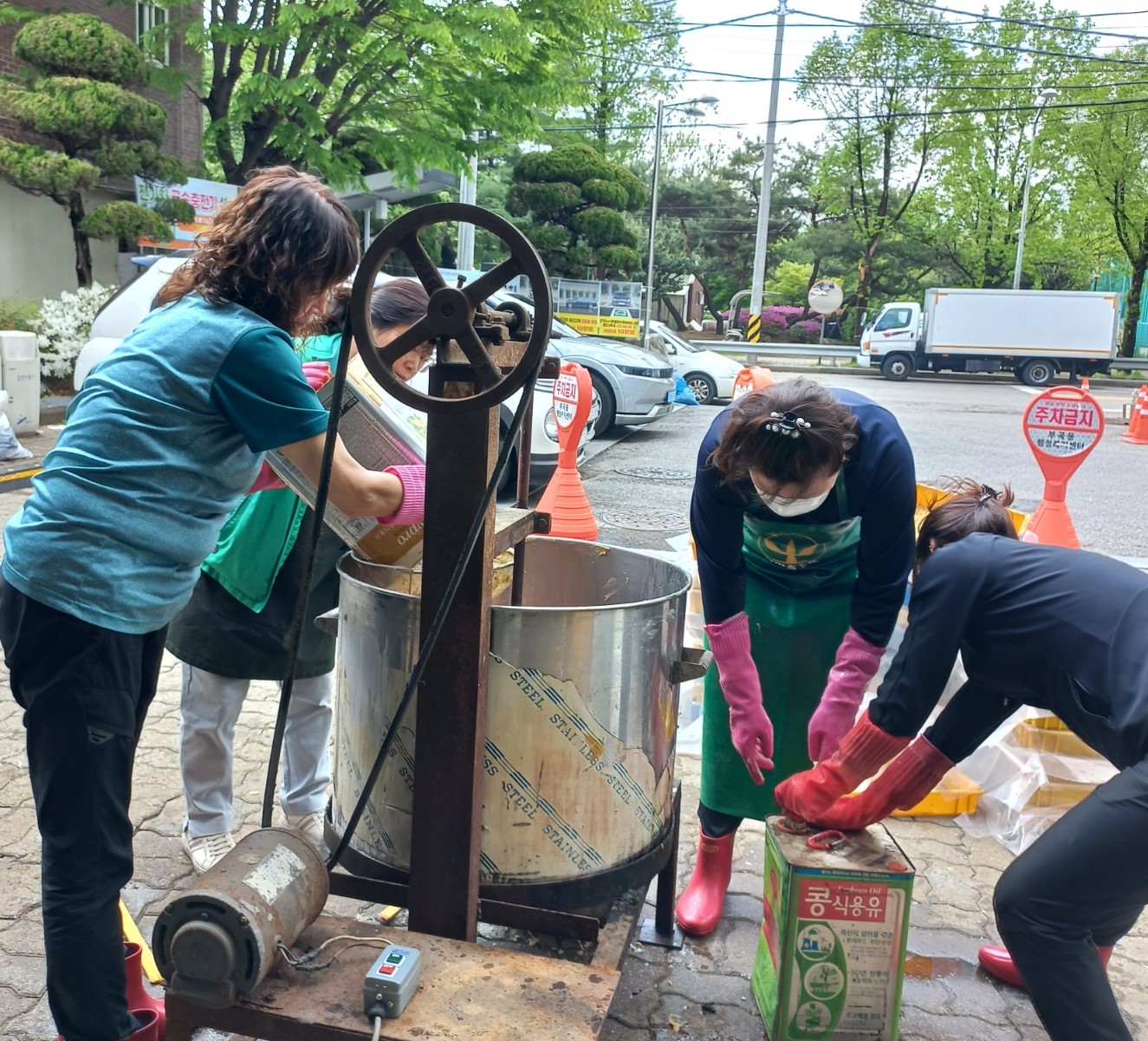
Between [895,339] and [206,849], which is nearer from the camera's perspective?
[206,849]

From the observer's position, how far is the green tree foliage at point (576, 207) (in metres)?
21.8

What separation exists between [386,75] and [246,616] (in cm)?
1100

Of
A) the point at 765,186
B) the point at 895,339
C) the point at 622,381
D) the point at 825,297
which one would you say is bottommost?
the point at 622,381

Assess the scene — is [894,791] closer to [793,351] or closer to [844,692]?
[844,692]

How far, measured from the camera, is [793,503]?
7.75 ft

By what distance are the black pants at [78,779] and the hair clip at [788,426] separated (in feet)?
4.43

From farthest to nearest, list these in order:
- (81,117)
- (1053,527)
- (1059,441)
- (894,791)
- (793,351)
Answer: (793,351)
(81,117)
(1059,441)
(1053,527)
(894,791)

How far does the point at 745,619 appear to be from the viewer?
8.62 feet

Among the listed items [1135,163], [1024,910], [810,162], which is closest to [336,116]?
[1024,910]

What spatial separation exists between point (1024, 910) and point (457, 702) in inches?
43.5

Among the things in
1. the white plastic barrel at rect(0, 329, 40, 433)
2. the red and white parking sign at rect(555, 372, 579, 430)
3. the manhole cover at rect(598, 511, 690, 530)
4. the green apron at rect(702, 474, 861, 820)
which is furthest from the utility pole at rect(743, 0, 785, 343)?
the green apron at rect(702, 474, 861, 820)

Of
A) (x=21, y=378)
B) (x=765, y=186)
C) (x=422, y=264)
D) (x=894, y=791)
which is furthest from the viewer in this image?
(x=765, y=186)

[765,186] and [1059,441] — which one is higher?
[765,186]

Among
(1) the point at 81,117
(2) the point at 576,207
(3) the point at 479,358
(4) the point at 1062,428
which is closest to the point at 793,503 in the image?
(3) the point at 479,358
